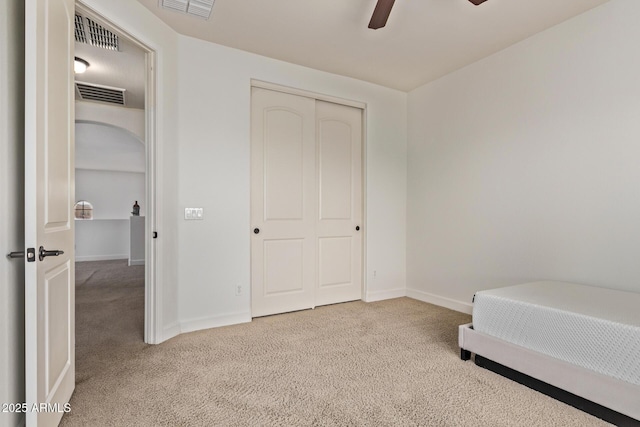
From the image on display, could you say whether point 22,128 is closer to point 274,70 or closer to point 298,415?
point 298,415

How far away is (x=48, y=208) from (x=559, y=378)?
277cm

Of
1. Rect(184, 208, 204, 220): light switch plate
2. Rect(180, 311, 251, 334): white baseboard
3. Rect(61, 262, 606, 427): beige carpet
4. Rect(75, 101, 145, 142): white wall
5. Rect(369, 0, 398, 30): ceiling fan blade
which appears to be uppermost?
Rect(75, 101, 145, 142): white wall

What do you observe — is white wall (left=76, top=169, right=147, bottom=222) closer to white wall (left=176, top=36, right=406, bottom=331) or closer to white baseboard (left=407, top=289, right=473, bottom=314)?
white wall (left=176, top=36, right=406, bottom=331)

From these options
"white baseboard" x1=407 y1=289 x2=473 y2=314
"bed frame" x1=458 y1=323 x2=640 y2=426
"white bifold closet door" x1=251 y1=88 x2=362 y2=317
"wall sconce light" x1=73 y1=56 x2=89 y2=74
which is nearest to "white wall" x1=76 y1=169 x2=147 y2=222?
"wall sconce light" x1=73 y1=56 x2=89 y2=74

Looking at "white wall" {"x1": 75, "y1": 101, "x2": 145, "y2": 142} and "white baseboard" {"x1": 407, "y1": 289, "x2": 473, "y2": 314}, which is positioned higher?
"white wall" {"x1": 75, "y1": 101, "x2": 145, "y2": 142}

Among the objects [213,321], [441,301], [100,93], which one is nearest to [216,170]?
[213,321]

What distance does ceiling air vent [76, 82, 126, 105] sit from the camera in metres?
4.29

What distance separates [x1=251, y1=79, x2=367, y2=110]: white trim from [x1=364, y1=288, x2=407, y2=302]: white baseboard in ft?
Answer: 7.59

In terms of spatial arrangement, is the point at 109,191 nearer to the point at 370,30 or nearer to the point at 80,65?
the point at 80,65

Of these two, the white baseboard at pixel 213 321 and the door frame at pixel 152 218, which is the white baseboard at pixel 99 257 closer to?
the white baseboard at pixel 213 321

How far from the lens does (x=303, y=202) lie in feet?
12.3

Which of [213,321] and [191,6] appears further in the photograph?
[213,321]

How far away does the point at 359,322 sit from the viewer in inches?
130

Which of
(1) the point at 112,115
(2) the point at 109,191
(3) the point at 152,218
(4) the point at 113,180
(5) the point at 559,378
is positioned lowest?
(5) the point at 559,378
